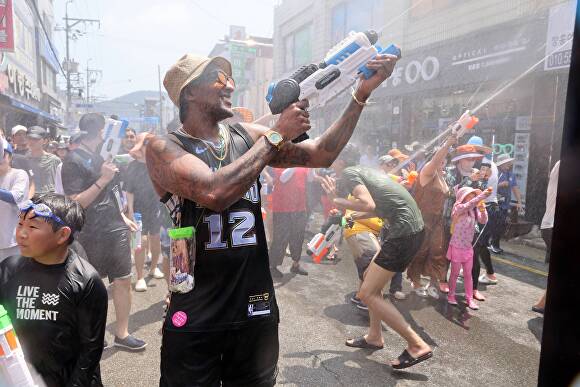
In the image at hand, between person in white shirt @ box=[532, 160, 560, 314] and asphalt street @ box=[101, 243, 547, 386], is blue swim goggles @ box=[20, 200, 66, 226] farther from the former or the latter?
person in white shirt @ box=[532, 160, 560, 314]

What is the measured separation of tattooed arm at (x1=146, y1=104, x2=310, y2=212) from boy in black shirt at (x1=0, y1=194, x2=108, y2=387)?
0.65 metres

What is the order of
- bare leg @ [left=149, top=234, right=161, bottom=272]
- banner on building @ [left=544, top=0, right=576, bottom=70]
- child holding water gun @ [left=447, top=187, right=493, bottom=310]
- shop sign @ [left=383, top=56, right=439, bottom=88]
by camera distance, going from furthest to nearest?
shop sign @ [left=383, top=56, right=439, bottom=88] < banner on building @ [left=544, top=0, right=576, bottom=70] < bare leg @ [left=149, top=234, right=161, bottom=272] < child holding water gun @ [left=447, top=187, right=493, bottom=310]

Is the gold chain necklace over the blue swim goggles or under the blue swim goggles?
over

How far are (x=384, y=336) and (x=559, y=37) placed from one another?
7384 mm

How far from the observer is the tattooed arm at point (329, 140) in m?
1.97

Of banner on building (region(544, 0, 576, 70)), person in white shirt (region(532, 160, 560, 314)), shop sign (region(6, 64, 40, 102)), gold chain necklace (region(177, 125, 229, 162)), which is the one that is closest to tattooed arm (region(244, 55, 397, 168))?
gold chain necklace (region(177, 125, 229, 162))

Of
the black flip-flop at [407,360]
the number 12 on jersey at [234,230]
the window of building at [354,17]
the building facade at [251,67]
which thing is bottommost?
the black flip-flop at [407,360]

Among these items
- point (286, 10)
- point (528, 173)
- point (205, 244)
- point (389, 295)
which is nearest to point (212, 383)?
point (205, 244)

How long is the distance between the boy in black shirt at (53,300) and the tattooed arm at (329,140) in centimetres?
102

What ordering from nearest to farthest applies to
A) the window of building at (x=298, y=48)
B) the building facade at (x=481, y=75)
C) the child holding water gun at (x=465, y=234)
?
the child holding water gun at (x=465, y=234)
the building facade at (x=481, y=75)
the window of building at (x=298, y=48)

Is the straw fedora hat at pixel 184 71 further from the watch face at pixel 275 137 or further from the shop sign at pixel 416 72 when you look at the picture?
the shop sign at pixel 416 72

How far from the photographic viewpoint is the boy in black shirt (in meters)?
1.88

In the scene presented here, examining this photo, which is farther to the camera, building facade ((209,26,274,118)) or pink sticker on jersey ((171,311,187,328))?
building facade ((209,26,274,118))

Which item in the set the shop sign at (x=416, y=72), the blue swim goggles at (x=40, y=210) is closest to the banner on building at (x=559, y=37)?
the shop sign at (x=416, y=72)
